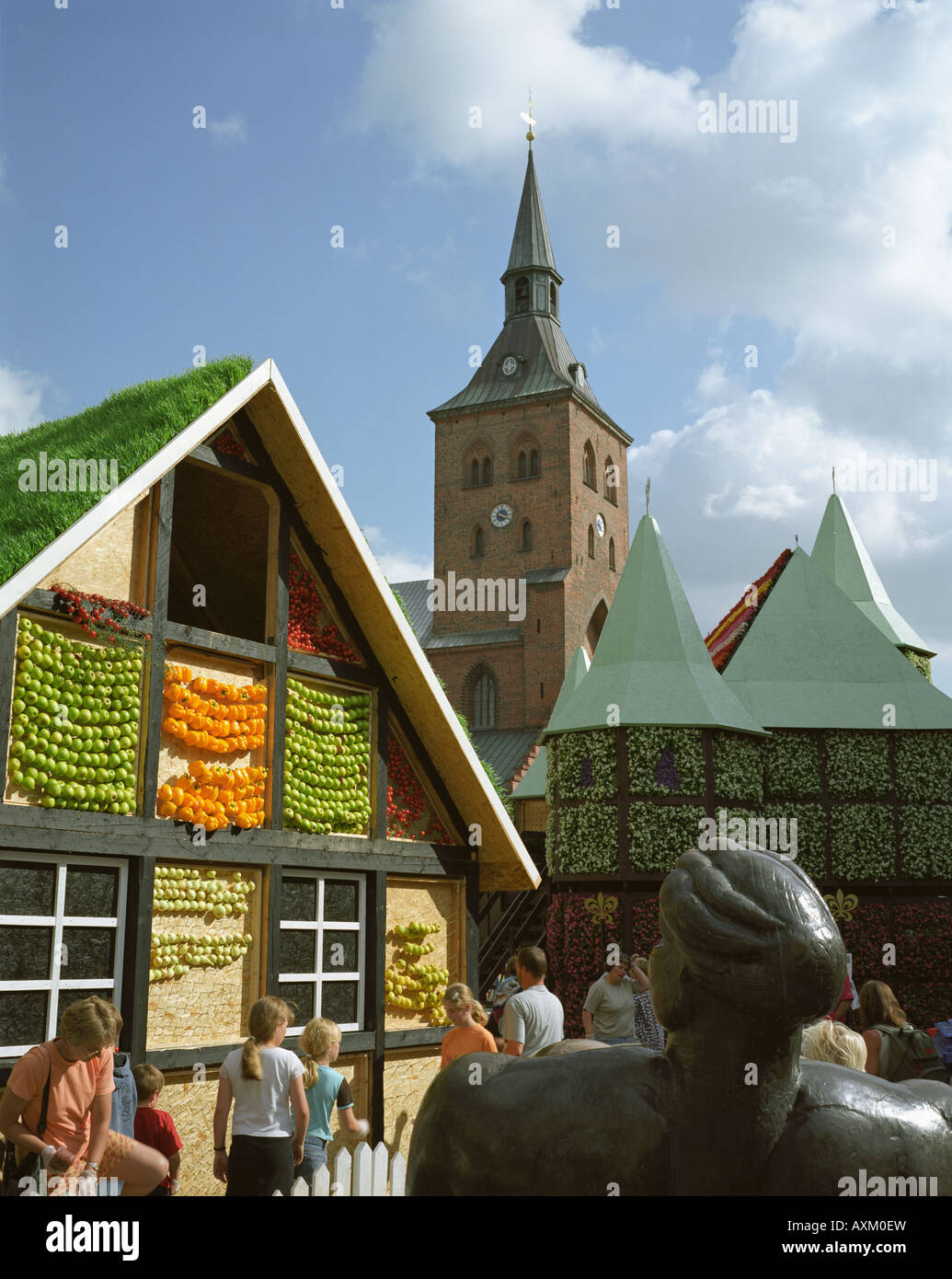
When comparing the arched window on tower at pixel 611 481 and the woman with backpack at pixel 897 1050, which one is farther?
the arched window on tower at pixel 611 481

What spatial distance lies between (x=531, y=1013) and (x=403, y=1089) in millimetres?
3278

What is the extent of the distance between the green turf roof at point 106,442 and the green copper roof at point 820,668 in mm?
14141

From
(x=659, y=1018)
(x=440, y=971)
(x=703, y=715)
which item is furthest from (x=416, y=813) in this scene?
(x=703, y=715)

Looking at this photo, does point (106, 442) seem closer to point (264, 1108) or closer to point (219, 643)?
point (219, 643)

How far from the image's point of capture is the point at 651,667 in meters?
20.6

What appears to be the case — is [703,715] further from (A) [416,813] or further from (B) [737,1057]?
(B) [737,1057]

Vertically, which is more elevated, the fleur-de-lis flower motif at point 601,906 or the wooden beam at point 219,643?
the wooden beam at point 219,643

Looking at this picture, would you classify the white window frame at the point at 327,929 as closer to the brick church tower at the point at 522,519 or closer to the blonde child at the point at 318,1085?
the blonde child at the point at 318,1085

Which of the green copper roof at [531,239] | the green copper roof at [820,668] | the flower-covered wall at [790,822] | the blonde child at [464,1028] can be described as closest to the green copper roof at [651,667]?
the flower-covered wall at [790,822]

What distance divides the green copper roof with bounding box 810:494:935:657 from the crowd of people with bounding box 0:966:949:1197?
66.8 ft

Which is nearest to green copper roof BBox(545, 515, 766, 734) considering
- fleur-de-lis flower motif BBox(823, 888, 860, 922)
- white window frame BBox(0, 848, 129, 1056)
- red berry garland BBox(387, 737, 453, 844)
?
fleur-de-lis flower motif BBox(823, 888, 860, 922)

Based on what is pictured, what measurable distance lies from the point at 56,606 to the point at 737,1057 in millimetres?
6415

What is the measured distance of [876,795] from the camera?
2023 cm

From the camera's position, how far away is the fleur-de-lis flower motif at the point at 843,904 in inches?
775
